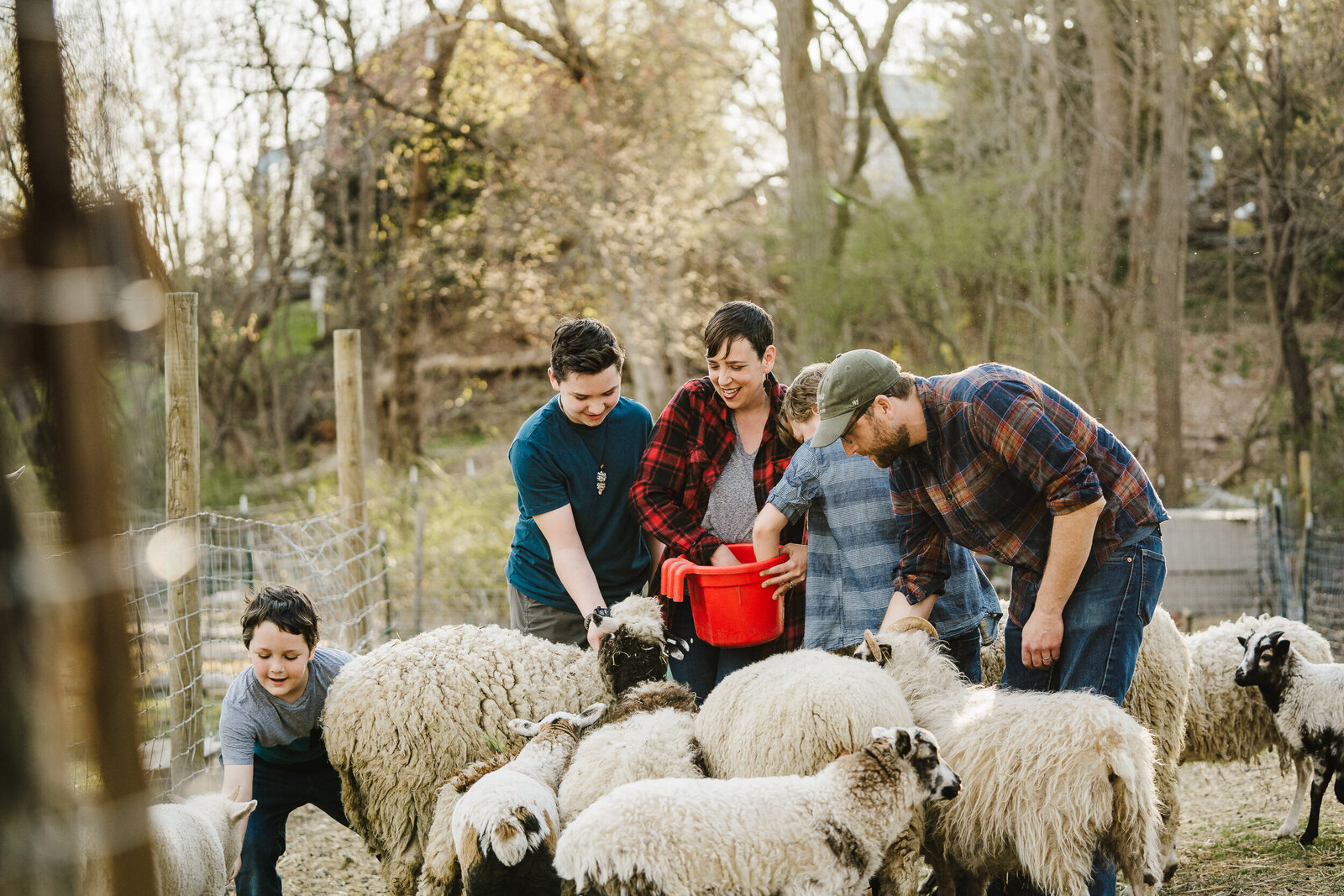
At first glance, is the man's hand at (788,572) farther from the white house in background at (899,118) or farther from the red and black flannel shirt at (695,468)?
the white house in background at (899,118)

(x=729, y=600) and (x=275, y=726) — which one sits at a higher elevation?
(x=729, y=600)

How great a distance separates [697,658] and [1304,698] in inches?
108

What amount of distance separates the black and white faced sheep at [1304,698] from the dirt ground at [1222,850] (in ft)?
0.87

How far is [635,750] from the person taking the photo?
3078 mm

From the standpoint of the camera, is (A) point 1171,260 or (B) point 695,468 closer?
(B) point 695,468

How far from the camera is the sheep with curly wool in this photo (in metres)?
3.01

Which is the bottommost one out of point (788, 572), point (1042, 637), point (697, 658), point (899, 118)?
point (697, 658)

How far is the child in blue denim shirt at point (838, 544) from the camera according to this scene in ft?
11.6

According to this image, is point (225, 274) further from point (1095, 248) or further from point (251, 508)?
point (1095, 248)

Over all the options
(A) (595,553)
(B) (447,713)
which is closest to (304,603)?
(B) (447,713)

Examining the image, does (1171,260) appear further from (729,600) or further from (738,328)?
(729,600)

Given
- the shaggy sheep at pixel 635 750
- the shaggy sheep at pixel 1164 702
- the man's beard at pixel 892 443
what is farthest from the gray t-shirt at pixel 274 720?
the shaggy sheep at pixel 1164 702

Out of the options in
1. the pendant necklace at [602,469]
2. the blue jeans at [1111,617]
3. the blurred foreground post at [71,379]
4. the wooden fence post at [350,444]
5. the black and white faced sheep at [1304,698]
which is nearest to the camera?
the blurred foreground post at [71,379]

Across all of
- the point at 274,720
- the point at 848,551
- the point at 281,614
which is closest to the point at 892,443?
the point at 848,551
